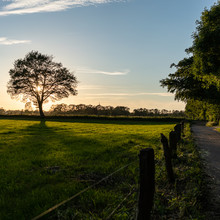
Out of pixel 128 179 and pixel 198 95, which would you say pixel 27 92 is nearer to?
pixel 198 95

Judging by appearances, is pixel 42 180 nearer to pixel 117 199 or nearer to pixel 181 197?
pixel 117 199

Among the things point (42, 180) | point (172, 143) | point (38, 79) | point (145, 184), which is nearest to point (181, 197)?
point (145, 184)

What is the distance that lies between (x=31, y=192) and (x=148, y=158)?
11.3 ft


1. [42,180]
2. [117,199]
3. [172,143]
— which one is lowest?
[42,180]

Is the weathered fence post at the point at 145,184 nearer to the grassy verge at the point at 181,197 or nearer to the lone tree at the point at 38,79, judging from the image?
the grassy verge at the point at 181,197

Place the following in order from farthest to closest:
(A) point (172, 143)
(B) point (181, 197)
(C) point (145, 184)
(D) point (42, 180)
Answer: (A) point (172, 143), (D) point (42, 180), (B) point (181, 197), (C) point (145, 184)

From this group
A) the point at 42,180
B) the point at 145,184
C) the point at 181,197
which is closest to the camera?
the point at 145,184

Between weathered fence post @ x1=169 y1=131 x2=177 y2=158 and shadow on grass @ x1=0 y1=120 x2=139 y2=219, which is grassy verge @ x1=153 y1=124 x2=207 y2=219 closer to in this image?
weathered fence post @ x1=169 y1=131 x2=177 y2=158

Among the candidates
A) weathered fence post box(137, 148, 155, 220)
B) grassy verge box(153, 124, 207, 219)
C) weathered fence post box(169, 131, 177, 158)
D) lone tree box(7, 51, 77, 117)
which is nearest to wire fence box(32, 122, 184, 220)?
weathered fence post box(137, 148, 155, 220)

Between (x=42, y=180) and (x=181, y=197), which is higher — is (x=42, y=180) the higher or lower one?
the lower one

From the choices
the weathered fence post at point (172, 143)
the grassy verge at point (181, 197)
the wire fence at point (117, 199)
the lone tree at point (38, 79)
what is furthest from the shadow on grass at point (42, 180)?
the lone tree at point (38, 79)

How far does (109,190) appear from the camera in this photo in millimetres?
4641

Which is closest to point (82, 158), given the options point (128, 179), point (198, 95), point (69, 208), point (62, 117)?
point (128, 179)

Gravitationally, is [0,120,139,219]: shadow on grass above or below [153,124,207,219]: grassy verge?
below
